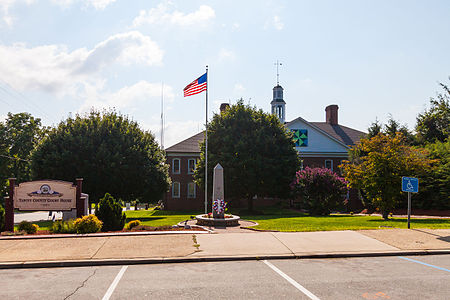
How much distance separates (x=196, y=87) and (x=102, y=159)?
10300 mm

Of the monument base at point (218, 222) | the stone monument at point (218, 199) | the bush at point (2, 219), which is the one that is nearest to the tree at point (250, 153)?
the stone monument at point (218, 199)

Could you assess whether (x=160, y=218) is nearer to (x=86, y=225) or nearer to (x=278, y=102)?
(x=86, y=225)

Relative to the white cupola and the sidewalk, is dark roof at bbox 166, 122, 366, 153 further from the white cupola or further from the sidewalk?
the sidewalk

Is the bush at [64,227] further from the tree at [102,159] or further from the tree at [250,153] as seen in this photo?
the tree at [250,153]

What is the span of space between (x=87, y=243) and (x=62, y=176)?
62.2 feet

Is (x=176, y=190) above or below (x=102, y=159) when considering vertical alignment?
below

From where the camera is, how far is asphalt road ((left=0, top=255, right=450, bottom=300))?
6.59 meters

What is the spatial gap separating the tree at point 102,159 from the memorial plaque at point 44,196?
11.7 m

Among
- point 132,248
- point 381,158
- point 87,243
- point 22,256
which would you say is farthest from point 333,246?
point 381,158

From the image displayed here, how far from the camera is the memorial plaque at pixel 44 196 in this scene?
15859mm

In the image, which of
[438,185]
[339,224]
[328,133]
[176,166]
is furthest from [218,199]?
[328,133]

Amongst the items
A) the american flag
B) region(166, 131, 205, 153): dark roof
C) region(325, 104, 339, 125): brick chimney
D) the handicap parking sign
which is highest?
region(325, 104, 339, 125): brick chimney

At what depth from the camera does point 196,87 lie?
79.3 ft

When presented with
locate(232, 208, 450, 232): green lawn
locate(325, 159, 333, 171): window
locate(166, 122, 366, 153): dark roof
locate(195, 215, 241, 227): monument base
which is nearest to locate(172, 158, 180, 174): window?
locate(166, 122, 366, 153): dark roof
